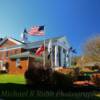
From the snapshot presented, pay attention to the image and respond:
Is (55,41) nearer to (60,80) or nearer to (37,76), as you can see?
(60,80)

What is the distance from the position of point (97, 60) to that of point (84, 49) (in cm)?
500

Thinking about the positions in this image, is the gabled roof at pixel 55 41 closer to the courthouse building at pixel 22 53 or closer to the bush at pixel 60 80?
the courthouse building at pixel 22 53

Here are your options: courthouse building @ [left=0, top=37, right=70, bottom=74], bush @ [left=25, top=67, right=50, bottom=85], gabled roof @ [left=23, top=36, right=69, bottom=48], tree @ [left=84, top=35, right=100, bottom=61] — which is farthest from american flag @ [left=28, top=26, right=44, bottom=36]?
tree @ [left=84, top=35, right=100, bottom=61]

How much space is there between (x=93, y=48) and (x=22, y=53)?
27941 millimetres

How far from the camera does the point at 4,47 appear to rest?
62.1 metres

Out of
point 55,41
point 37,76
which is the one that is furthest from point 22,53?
point 37,76

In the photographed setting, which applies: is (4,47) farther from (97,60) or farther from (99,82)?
(99,82)

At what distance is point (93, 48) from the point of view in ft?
237

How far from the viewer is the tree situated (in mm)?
71812

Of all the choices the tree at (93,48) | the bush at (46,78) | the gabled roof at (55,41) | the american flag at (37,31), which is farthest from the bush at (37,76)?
the tree at (93,48)

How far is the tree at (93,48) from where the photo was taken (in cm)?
7181

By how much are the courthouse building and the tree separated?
14804mm

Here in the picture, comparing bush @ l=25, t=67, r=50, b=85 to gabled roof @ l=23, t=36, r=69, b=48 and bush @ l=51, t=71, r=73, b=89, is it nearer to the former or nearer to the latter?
bush @ l=51, t=71, r=73, b=89

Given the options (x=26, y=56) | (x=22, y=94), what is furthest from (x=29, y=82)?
(x=26, y=56)
